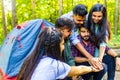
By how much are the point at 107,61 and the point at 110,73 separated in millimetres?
194

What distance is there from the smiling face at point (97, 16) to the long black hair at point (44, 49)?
1.67m

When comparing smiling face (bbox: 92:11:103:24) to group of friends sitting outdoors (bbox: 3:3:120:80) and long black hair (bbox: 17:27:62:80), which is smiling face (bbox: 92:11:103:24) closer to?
group of friends sitting outdoors (bbox: 3:3:120:80)

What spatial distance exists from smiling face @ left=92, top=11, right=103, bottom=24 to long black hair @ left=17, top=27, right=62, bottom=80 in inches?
65.8

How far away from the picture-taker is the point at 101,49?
14.4ft

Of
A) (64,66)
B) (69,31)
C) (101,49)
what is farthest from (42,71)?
(101,49)

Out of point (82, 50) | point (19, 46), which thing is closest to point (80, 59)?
point (82, 50)

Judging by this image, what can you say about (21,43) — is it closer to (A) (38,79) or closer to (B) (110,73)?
(B) (110,73)

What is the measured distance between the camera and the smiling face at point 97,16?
4.23m

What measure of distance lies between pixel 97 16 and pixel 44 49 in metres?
1.78

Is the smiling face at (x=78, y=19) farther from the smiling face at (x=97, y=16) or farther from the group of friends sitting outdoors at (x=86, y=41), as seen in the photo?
the smiling face at (x=97, y=16)

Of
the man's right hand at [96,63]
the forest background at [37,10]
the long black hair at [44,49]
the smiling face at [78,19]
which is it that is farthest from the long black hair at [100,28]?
the forest background at [37,10]

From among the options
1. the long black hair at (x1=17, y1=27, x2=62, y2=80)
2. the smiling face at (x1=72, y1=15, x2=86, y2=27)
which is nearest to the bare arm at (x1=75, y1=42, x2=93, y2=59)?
the smiling face at (x1=72, y1=15, x2=86, y2=27)

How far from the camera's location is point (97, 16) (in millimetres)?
4258

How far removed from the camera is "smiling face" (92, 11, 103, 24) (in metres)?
4.23
